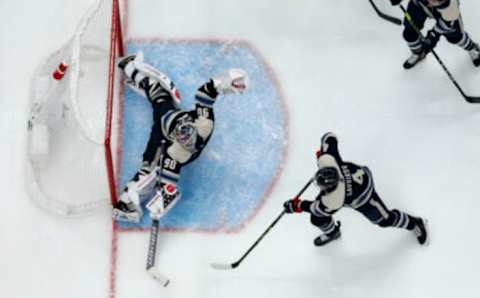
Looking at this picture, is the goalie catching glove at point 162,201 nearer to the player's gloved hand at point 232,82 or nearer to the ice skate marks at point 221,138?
the ice skate marks at point 221,138

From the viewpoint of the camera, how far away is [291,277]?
573 cm

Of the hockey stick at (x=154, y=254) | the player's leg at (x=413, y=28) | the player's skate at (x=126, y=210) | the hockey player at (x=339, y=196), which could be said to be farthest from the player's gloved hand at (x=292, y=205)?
the player's leg at (x=413, y=28)

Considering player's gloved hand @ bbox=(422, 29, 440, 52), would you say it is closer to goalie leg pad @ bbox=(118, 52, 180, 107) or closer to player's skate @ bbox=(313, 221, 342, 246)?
player's skate @ bbox=(313, 221, 342, 246)

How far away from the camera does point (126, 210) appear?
577 centimetres

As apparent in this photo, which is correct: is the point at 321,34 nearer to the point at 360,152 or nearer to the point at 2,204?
the point at 360,152

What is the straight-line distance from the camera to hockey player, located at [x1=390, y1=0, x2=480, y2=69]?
5.77m

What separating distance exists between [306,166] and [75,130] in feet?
4.10

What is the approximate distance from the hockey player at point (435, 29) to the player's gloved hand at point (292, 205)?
48.0 inches

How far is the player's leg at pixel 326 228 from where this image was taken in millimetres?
5570

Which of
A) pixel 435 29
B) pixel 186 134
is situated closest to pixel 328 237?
pixel 186 134

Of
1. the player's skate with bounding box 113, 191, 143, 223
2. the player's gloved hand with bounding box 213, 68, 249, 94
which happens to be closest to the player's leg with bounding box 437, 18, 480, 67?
the player's gloved hand with bounding box 213, 68, 249, 94

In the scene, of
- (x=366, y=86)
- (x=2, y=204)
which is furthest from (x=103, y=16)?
(x=366, y=86)

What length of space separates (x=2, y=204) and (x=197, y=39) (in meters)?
1.43

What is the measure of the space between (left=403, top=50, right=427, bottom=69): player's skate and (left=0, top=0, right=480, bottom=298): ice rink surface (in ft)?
0.15
